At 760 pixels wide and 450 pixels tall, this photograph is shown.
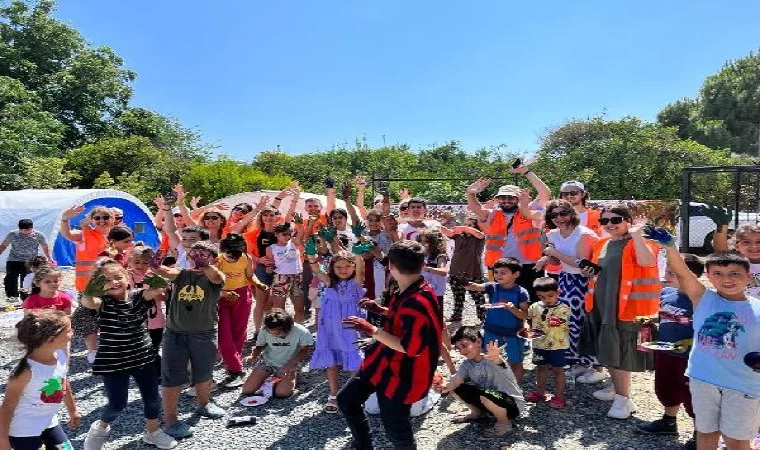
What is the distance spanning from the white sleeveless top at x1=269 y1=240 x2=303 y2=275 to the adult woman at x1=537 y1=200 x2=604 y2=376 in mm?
2978

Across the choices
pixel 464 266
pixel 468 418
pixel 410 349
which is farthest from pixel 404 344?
pixel 464 266

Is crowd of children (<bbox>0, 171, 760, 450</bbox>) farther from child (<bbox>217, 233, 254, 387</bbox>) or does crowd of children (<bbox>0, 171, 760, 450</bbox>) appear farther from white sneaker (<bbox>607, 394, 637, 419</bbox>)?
white sneaker (<bbox>607, 394, 637, 419</bbox>)

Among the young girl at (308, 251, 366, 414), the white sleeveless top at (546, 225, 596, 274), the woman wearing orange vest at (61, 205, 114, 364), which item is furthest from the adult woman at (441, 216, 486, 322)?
the woman wearing orange vest at (61, 205, 114, 364)

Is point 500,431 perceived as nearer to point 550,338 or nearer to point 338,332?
point 550,338

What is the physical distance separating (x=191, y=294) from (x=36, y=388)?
139 centimetres

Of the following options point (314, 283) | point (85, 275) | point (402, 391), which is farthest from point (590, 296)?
point (85, 275)

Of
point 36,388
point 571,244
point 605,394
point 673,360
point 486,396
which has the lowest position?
point 605,394

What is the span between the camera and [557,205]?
4.84 m

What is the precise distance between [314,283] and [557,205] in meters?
3.56

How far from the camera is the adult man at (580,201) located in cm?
541

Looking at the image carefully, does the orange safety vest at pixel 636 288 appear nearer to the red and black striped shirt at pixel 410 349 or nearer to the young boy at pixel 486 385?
the young boy at pixel 486 385

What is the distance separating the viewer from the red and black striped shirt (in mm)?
2939

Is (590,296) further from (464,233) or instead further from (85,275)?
(85,275)

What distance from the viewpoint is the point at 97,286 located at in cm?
361
